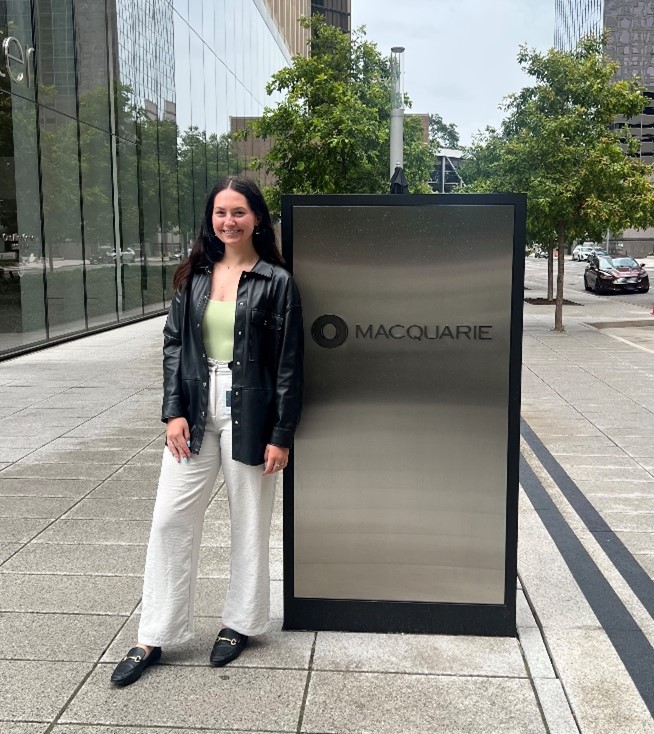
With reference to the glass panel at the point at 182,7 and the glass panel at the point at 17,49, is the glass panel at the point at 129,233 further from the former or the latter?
the glass panel at the point at 182,7

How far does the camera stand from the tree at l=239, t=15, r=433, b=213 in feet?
72.6

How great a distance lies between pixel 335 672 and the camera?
3.40m

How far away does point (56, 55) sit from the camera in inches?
658

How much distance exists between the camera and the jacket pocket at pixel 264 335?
3305mm

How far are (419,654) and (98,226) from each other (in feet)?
55.8

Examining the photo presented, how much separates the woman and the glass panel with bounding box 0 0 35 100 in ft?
40.6

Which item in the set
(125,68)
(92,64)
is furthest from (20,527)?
(125,68)

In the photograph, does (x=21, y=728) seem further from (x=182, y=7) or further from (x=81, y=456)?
(x=182, y=7)

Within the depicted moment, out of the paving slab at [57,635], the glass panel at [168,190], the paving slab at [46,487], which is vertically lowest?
the paving slab at [46,487]

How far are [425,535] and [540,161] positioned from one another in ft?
52.2

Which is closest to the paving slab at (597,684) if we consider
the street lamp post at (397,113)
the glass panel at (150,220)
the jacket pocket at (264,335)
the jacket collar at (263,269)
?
the jacket pocket at (264,335)

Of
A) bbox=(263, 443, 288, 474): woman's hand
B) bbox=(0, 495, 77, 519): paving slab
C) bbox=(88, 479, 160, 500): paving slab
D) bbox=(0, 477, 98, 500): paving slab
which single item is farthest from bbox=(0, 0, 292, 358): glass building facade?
bbox=(263, 443, 288, 474): woman's hand

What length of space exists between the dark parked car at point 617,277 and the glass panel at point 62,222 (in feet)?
71.5

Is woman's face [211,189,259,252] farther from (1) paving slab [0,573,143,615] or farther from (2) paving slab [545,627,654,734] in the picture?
(2) paving slab [545,627,654,734]
